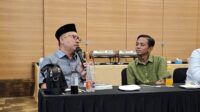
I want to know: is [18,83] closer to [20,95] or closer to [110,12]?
[20,95]

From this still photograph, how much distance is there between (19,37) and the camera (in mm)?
5566

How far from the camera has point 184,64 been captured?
5379mm

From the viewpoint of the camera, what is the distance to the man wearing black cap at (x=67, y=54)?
276 centimetres

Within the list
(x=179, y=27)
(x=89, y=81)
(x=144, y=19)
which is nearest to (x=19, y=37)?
(x=144, y=19)

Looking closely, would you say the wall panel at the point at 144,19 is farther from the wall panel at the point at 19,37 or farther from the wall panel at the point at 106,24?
the wall panel at the point at 19,37

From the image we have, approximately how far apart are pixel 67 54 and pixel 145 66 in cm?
91

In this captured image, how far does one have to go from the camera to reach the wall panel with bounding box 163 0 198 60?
6129 millimetres

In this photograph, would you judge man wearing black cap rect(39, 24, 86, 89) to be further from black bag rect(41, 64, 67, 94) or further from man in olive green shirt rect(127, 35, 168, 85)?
man in olive green shirt rect(127, 35, 168, 85)

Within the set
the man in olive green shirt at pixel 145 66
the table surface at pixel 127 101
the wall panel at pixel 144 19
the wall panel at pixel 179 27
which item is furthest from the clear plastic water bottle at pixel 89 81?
the wall panel at pixel 179 27

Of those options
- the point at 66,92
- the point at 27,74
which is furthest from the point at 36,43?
the point at 66,92

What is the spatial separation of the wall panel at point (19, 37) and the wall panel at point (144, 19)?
1803 millimetres

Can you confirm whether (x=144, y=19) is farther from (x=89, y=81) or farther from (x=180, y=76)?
(x=89, y=81)

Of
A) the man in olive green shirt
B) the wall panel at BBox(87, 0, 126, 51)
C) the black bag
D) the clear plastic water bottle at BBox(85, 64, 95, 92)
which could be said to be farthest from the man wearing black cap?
the wall panel at BBox(87, 0, 126, 51)

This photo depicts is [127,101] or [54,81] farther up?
[54,81]
